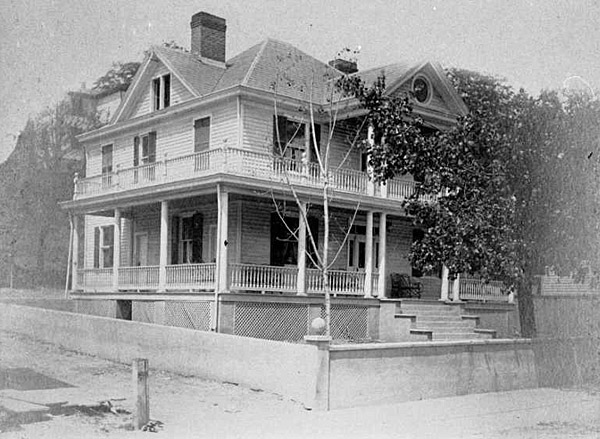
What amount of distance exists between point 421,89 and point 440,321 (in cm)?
806

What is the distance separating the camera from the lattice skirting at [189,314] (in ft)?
64.1

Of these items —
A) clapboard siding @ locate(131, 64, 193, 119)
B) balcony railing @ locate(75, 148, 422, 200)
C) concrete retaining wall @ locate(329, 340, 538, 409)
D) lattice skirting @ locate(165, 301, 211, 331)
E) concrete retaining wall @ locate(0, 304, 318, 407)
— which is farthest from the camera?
clapboard siding @ locate(131, 64, 193, 119)

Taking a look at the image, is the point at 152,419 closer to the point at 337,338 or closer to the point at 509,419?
the point at 509,419

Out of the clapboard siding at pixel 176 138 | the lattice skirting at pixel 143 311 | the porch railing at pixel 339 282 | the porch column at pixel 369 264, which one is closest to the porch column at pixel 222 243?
the clapboard siding at pixel 176 138

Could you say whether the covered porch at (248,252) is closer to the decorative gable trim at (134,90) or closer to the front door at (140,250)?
the front door at (140,250)

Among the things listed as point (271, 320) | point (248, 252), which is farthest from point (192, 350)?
point (248, 252)

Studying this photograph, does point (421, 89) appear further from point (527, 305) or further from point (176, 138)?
point (527, 305)

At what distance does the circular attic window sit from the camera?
955 inches

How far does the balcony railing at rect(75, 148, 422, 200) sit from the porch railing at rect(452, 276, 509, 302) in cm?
350

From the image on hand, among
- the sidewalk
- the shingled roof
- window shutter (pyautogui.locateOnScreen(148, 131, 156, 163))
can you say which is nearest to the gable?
the shingled roof

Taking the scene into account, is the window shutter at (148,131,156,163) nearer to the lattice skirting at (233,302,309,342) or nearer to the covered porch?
the covered porch

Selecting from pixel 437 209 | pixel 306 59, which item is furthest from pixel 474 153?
pixel 306 59

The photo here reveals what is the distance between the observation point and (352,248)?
24.2 meters

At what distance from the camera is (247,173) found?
20.1 meters
